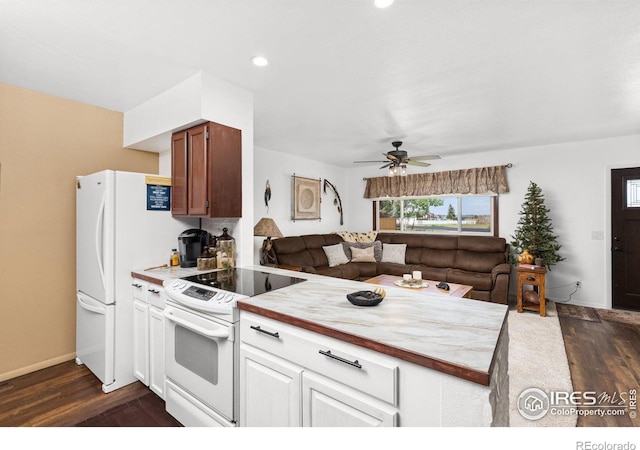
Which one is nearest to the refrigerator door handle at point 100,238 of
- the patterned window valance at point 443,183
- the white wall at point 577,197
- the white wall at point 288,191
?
the white wall at point 288,191

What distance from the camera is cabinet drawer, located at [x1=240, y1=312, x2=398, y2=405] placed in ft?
3.61

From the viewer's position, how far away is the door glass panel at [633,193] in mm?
3988

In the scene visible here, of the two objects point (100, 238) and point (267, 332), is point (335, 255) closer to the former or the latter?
point (100, 238)

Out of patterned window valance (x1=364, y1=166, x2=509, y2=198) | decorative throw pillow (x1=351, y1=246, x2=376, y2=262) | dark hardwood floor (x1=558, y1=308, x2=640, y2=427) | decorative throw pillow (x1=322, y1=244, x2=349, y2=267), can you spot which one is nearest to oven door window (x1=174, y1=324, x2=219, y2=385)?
dark hardwood floor (x1=558, y1=308, x2=640, y2=427)

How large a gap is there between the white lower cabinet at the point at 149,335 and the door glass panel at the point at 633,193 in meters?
5.67

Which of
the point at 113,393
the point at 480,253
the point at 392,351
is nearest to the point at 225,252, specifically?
the point at 113,393

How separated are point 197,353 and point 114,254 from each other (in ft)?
3.71

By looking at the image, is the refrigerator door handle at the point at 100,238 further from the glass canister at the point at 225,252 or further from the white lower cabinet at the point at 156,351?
the glass canister at the point at 225,252

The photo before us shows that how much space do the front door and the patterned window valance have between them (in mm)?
1320

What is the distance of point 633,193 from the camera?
4.02 m

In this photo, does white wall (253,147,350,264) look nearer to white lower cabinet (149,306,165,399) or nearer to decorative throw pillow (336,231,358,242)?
decorative throw pillow (336,231,358,242)
